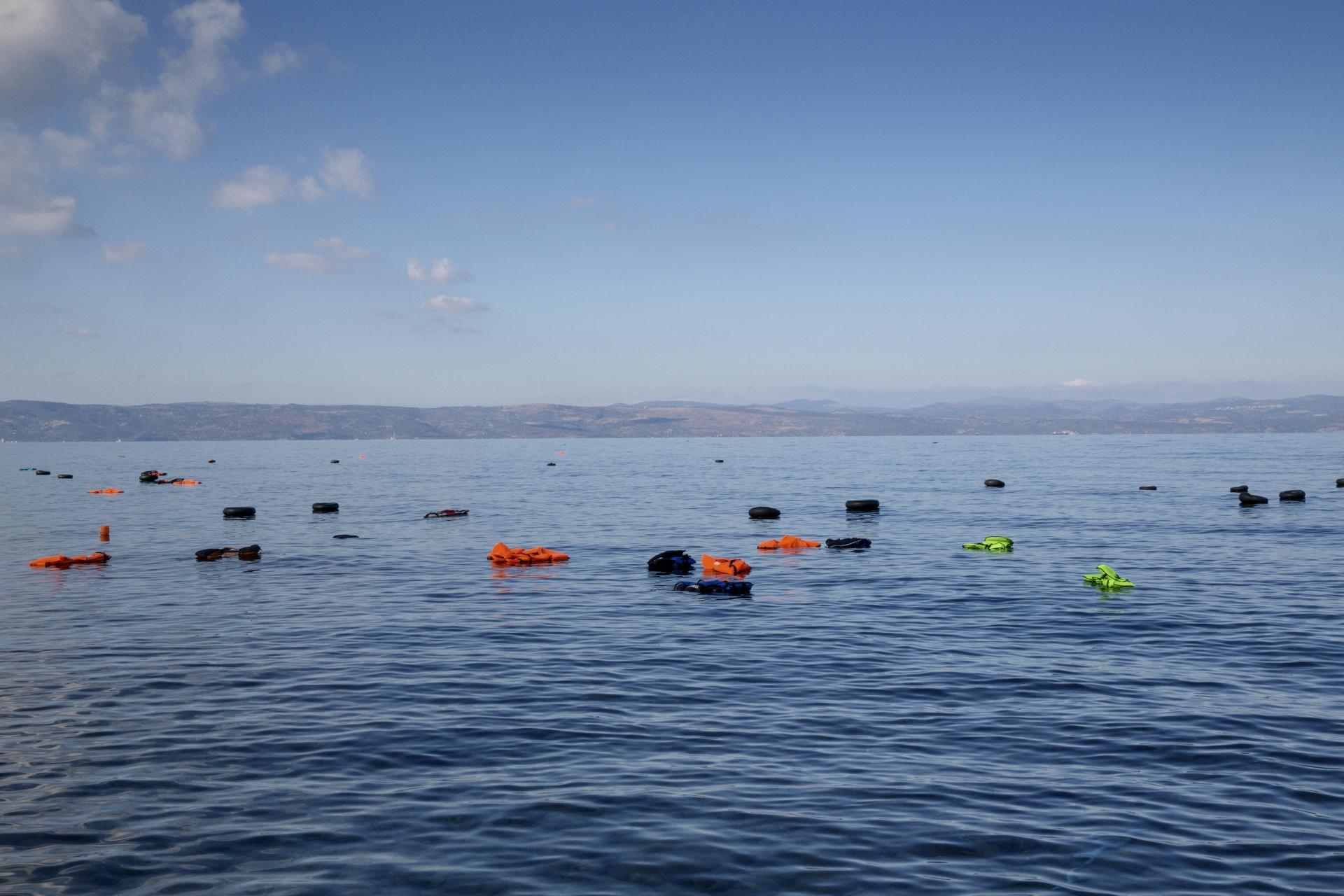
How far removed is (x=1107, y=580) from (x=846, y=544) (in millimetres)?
12433

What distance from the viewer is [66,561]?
36812 mm

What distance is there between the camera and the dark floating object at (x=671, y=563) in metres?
34.8

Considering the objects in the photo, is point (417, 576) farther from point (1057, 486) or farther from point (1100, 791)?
point (1057, 486)

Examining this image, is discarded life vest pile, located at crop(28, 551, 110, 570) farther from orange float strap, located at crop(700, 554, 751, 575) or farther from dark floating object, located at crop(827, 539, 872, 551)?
dark floating object, located at crop(827, 539, 872, 551)

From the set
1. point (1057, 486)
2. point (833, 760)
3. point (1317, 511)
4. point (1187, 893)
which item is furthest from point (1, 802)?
point (1057, 486)

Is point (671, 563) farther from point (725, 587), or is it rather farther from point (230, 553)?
point (230, 553)

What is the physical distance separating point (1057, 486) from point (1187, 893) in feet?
256

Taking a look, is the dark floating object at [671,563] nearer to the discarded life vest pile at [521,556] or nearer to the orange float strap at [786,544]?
the discarded life vest pile at [521,556]

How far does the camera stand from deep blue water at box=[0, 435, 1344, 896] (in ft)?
34.2

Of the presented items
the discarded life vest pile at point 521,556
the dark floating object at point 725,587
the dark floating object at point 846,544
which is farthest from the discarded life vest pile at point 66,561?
the dark floating object at point 846,544

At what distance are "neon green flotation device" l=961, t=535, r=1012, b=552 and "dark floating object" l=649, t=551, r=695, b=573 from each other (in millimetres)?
13014

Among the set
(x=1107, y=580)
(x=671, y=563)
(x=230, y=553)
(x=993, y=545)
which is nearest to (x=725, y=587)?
(x=671, y=563)

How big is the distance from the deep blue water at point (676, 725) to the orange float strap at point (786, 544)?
161 centimetres

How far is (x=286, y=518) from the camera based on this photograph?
2308 inches
